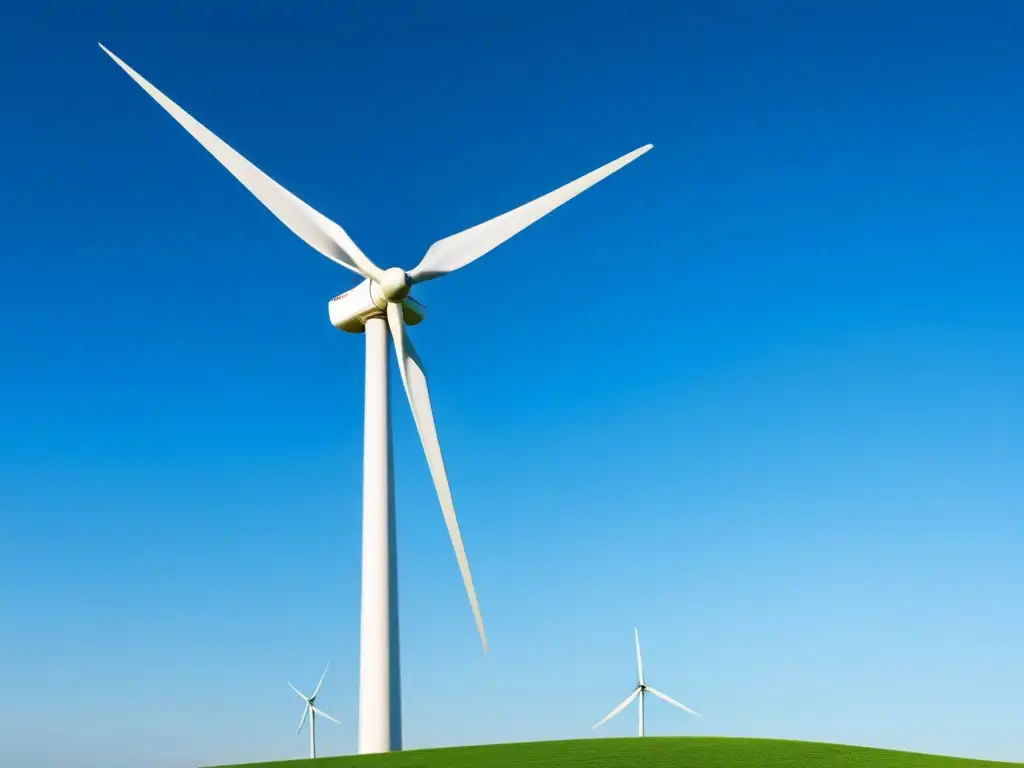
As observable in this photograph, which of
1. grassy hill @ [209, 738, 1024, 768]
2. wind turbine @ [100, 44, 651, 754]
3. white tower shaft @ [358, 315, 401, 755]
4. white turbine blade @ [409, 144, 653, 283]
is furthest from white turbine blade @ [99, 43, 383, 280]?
grassy hill @ [209, 738, 1024, 768]

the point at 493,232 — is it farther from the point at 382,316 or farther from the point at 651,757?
the point at 651,757

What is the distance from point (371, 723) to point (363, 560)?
5.66 m

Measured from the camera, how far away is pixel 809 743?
129 ft

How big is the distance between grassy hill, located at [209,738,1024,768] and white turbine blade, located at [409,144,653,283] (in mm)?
18848

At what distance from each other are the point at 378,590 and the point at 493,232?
50.2 feet

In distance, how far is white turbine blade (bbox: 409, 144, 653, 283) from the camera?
41.3m

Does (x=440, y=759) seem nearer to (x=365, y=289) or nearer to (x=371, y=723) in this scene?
(x=371, y=723)

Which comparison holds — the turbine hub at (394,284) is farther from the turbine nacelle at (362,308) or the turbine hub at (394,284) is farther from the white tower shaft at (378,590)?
the white tower shaft at (378,590)

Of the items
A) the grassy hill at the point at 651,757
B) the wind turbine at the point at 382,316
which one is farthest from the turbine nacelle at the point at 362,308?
the grassy hill at the point at 651,757

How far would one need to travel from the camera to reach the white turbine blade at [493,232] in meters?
41.3

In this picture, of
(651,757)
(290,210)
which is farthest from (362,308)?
(651,757)

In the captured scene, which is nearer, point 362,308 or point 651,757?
point 651,757

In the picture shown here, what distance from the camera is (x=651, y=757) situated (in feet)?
106

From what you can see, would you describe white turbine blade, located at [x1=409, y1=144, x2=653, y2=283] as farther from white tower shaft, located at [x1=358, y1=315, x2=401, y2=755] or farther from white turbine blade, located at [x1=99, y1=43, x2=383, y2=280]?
white tower shaft, located at [x1=358, y1=315, x2=401, y2=755]
